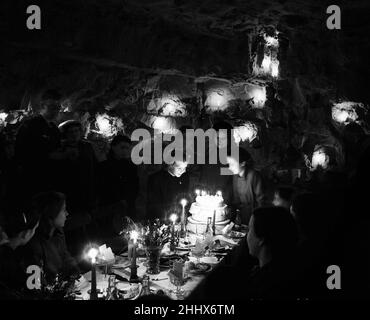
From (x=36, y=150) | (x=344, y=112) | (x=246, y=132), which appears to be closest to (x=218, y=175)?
(x=36, y=150)

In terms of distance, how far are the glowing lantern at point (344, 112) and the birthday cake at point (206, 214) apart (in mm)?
11588

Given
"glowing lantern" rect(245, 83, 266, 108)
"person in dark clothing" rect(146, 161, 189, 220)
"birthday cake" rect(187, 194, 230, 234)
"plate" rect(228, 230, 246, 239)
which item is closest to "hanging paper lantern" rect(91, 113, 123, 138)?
"glowing lantern" rect(245, 83, 266, 108)

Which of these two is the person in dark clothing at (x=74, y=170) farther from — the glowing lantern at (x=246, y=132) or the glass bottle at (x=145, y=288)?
the glowing lantern at (x=246, y=132)

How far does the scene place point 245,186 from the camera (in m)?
6.68

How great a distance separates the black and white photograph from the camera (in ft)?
10.2

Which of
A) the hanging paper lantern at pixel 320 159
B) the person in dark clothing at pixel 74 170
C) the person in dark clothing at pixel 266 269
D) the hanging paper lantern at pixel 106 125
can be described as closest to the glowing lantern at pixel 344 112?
the hanging paper lantern at pixel 320 159

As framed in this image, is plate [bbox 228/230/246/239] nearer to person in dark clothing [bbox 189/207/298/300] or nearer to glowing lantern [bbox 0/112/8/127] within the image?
person in dark clothing [bbox 189/207/298/300]

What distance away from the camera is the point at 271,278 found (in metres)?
2.97

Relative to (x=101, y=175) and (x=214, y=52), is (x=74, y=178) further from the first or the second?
(x=214, y=52)

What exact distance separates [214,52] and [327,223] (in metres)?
→ 14.2

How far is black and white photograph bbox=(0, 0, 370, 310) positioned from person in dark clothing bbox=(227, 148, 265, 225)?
0.10ft

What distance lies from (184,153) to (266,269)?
412 centimetres

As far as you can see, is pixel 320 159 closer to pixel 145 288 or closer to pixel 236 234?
pixel 236 234

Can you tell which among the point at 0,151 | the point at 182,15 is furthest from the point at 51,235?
the point at 182,15
